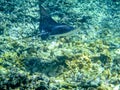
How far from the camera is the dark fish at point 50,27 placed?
5390 mm

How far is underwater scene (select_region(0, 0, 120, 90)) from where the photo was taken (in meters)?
4.12

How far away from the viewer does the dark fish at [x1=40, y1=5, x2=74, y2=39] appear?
539cm

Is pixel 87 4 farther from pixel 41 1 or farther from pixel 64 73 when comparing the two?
pixel 64 73

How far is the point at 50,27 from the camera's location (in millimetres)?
5715

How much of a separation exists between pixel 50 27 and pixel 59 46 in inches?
20.0

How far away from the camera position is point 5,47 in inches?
219

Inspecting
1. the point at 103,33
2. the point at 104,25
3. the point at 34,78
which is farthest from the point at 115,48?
Answer: the point at 34,78

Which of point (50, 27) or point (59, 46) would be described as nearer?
point (50, 27)

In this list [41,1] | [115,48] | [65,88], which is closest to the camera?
[65,88]

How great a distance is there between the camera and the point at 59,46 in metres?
5.84

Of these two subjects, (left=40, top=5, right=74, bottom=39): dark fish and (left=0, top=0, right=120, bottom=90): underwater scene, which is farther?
(left=40, top=5, right=74, bottom=39): dark fish

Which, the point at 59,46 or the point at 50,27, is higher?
the point at 50,27

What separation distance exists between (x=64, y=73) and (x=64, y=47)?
1.15 m

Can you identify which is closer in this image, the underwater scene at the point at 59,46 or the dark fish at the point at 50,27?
the underwater scene at the point at 59,46
